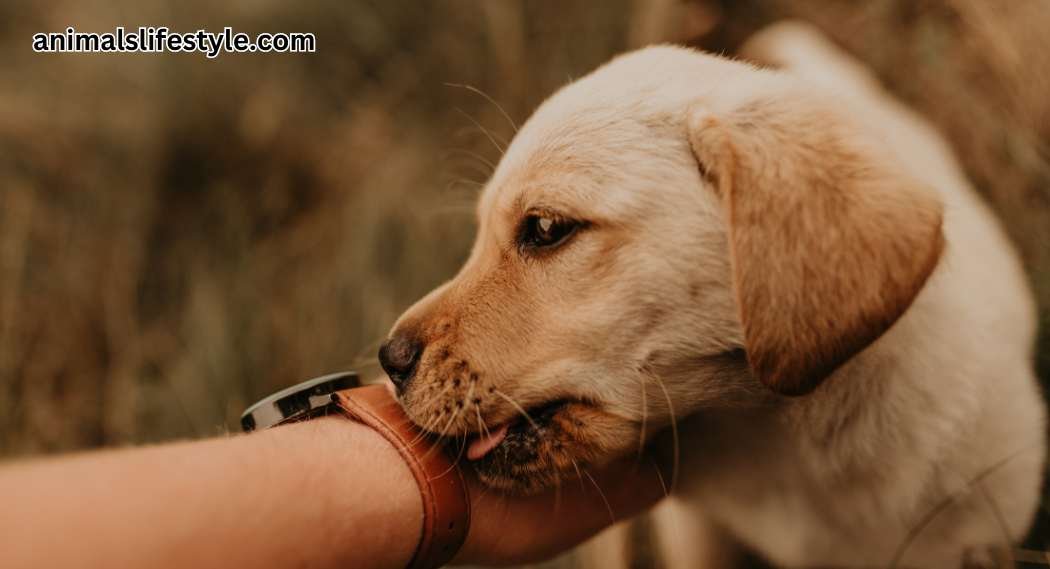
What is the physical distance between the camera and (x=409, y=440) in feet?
Result: 6.51

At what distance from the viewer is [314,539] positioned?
1.77m

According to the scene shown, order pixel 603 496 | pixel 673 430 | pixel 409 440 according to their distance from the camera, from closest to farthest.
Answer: pixel 409 440 → pixel 603 496 → pixel 673 430

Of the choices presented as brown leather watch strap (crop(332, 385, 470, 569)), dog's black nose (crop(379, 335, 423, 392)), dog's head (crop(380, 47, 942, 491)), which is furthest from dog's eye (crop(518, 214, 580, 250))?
brown leather watch strap (crop(332, 385, 470, 569))

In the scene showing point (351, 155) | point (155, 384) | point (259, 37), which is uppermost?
point (259, 37)

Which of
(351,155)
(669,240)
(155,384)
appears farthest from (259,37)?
(669,240)

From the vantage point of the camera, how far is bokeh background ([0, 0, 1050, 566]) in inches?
154

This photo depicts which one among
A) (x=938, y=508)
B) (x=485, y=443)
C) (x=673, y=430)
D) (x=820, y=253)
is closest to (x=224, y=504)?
(x=485, y=443)

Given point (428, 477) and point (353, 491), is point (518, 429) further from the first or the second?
point (353, 491)

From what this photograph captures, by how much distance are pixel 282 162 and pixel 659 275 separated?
3.95m

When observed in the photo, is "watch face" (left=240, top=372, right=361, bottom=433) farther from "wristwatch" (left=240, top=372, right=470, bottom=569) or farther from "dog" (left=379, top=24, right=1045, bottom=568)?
"dog" (left=379, top=24, right=1045, bottom=568)

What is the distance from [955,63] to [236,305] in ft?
11.5

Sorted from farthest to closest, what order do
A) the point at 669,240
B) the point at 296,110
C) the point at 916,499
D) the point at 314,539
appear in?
the point at 296,110, the point at 916,499, the point at 669,240, the point at 314,539

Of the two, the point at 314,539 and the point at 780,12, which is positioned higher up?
the point at 780,12

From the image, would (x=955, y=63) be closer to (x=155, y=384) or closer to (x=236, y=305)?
(x=236, y=305)
